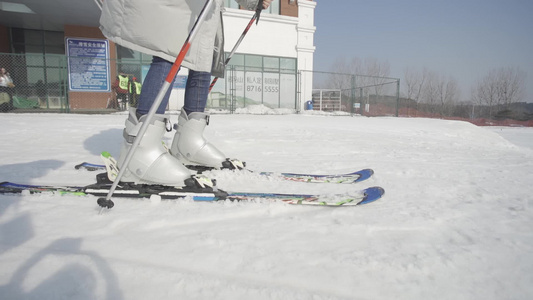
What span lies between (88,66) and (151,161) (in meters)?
11.1

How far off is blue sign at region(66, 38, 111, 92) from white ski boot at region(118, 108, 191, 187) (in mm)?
10711

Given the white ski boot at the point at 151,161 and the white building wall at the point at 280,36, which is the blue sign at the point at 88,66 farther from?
the white ski boot at the point at 151,161

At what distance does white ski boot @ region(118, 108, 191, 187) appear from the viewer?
1.38 meters

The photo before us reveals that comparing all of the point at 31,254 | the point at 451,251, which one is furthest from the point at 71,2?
the point at 451,251

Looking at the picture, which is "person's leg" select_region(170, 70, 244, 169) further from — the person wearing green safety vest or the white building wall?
the white building wall

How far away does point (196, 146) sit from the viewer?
6.15 ft

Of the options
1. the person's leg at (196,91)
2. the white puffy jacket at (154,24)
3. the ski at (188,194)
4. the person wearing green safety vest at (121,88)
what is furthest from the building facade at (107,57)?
the ski at (188,194)

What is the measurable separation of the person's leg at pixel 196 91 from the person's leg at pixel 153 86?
36 centimetres

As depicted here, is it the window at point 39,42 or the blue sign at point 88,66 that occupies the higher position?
the window at point 39,42

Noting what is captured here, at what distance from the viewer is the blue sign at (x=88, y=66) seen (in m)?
10.0

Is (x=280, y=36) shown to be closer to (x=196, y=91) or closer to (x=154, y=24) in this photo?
(x=196, y=91)

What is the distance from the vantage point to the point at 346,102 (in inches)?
685

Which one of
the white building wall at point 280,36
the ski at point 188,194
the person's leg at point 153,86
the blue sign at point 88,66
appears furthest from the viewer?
the white building wall at point 280,36

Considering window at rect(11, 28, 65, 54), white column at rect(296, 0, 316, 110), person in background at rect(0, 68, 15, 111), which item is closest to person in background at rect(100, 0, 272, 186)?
person in background at rect(0, 68, 15, 111)
